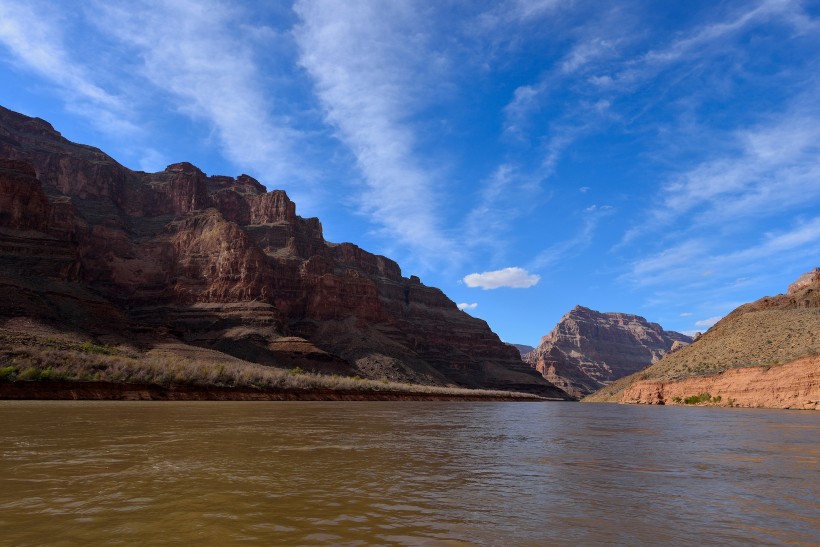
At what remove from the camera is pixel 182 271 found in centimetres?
12425

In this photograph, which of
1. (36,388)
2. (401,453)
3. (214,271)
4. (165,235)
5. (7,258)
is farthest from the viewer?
(165,235)

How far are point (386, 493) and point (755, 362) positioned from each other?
68.5 metres

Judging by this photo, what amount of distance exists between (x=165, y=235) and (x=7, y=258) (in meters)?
51.7

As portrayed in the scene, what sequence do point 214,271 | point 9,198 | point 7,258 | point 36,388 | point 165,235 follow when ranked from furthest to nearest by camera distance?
point 165,235 < point 214,271 < point 9,198 < point 7,258 < point 36,388

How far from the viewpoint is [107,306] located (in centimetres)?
8481

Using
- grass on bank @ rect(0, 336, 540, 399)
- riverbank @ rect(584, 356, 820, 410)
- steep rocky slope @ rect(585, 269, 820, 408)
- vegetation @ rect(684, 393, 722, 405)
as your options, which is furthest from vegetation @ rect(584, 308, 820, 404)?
grass on bank @ rect(0, 336, 540, 399)

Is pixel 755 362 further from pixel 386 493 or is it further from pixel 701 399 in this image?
pixel 386 493

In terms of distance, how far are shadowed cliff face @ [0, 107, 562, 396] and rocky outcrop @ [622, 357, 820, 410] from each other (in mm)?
65796

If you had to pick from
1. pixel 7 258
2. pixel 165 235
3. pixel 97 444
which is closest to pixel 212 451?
pixel 97 444

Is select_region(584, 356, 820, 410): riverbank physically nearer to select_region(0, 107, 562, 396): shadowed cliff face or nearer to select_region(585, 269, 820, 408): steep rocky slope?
select_region(585, 269, 820, 408): steep rocky slope

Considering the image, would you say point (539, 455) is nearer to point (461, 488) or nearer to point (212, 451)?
point (461, 488)

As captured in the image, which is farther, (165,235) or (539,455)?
(165,235)

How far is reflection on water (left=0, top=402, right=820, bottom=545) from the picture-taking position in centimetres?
512

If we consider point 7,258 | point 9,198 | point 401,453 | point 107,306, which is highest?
point 9,198
